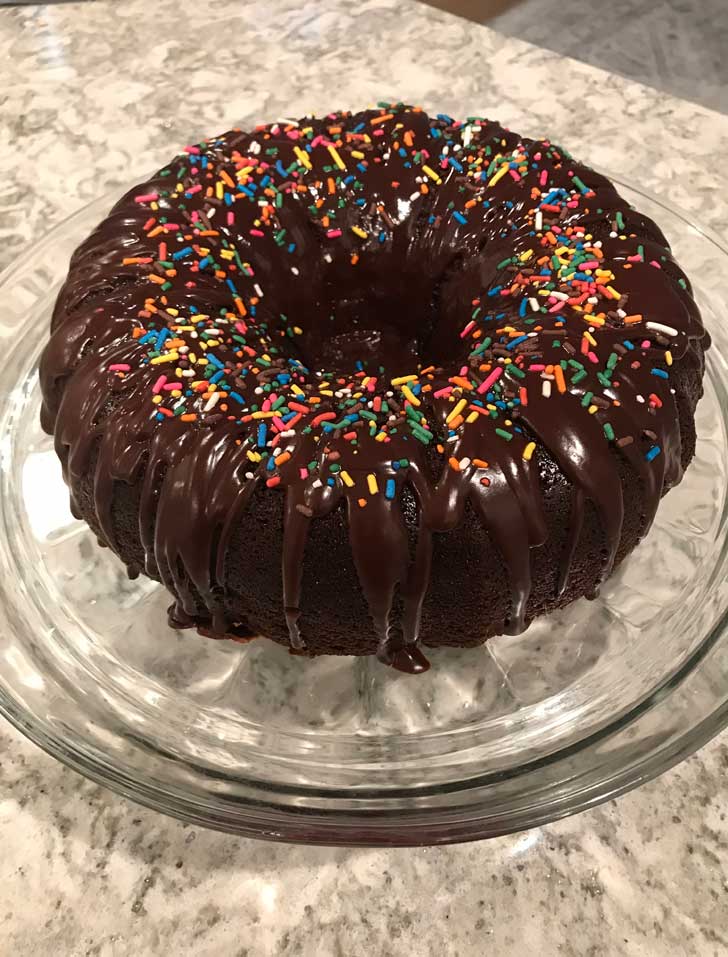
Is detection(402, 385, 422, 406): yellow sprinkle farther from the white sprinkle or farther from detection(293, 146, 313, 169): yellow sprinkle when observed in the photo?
detection(293, 146, 313, 169): yellow sprinkle

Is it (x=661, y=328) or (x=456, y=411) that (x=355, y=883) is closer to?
(x=456, y=411)

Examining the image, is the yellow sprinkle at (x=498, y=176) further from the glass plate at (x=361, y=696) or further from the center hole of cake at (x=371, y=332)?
the glass plate at (x=361, y=696)

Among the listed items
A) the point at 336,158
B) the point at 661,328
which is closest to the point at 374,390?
the point at 661,328

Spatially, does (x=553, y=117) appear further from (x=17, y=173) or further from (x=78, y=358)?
(x=78, y=358)

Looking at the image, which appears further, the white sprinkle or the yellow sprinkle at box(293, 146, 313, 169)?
the yellow sprinkle at box(293, 146, 313, 169)

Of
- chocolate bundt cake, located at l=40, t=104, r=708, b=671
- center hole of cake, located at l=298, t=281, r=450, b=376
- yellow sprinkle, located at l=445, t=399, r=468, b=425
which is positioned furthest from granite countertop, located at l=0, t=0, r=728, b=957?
center hole of cake, located at l=298, t=281, r=450, b=376

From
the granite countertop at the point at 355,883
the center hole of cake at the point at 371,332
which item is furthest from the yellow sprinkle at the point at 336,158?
the granite countertop at the point at 355,883
